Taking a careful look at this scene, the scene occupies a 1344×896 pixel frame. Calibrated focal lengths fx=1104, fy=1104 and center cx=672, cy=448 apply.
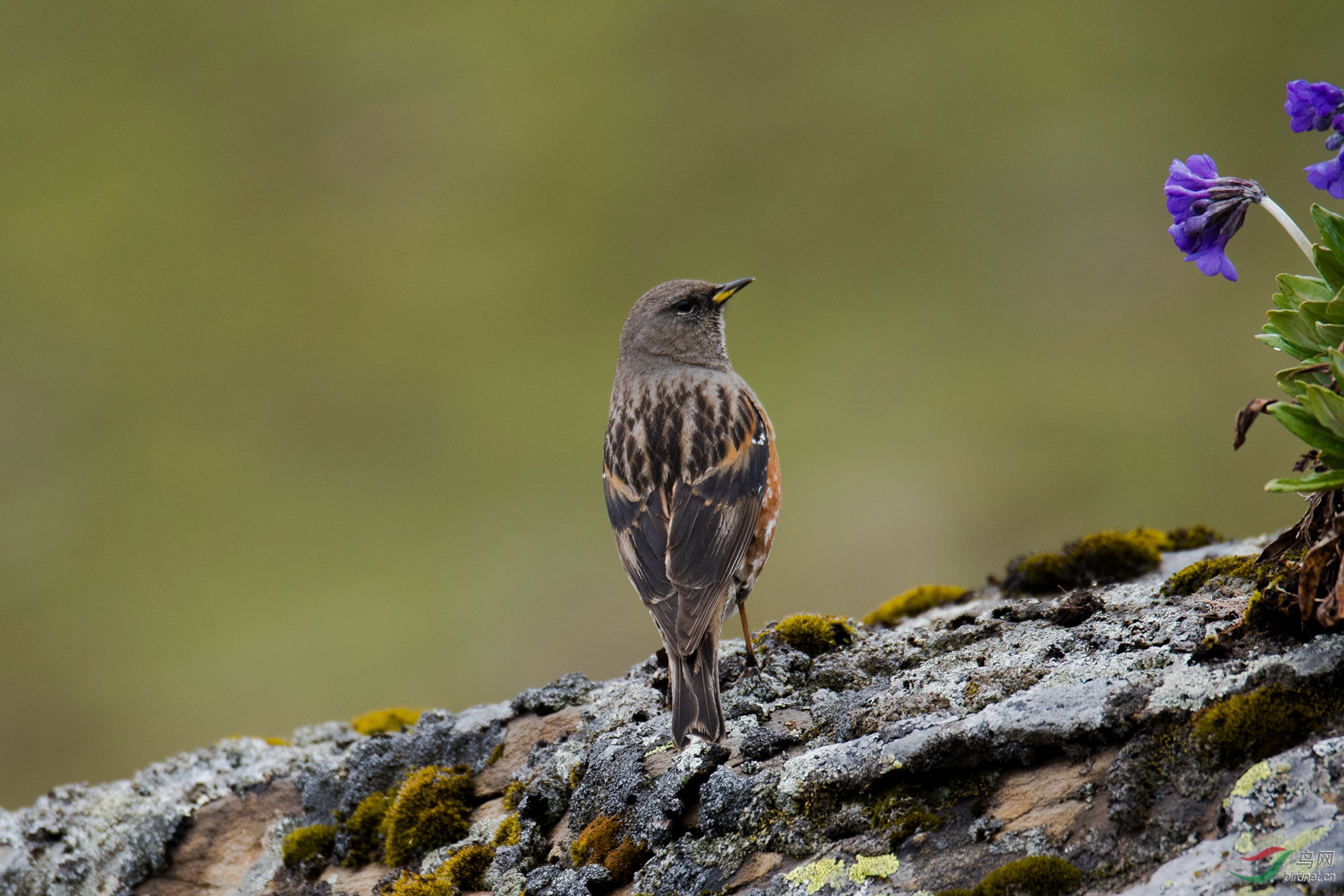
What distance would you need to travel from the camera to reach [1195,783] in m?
3.30

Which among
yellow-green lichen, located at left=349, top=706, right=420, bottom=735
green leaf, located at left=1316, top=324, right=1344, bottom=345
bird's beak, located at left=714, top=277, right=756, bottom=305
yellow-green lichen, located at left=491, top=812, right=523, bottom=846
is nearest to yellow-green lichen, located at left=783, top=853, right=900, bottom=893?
yellow-green lichen, located at left=491, top=812, right=523, bottom=846

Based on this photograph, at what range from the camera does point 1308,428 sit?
341 centimetres

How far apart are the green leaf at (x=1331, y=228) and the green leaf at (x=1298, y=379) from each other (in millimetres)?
440

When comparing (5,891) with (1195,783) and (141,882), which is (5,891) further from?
(1195,783)

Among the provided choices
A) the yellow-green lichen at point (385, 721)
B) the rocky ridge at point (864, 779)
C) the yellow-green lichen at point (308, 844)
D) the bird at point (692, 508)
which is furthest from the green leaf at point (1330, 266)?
the yellow-green lichen at point (385, 721)

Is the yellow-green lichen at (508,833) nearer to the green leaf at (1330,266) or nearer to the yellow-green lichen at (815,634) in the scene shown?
the yellow-green lichen at (815,634)

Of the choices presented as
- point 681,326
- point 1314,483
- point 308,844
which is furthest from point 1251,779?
point 681,326

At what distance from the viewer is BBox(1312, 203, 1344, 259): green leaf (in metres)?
3.80

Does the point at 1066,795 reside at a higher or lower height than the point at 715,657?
lower

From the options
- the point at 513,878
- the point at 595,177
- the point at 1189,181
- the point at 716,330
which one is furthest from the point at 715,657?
the point at 595,177

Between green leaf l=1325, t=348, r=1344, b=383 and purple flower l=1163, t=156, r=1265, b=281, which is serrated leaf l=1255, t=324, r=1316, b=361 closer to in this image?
purple flower l=1163, t=156, r=1265, b=281

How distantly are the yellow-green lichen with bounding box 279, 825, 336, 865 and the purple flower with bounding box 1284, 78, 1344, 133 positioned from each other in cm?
509

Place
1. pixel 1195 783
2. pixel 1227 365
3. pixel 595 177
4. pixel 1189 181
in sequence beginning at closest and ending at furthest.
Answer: pixel 1195 783
pixel 1189 181
pixel 1227 365
pixel 595 177

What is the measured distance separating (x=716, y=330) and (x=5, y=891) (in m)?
5.62
